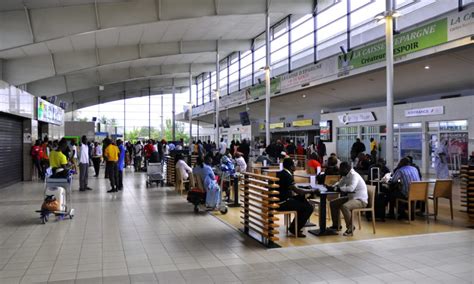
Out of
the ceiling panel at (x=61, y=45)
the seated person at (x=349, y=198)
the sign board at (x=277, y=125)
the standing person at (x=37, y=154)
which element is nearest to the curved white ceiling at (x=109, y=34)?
the ceiling panel at (x=61, y=45)

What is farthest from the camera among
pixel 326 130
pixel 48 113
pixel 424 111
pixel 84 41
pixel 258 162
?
pixel 326 130

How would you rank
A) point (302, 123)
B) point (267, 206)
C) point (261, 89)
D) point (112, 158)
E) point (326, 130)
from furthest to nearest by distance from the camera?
point (302, 123) → point (326, 130) → point (261, 89) → point (112, 158) → point (267, 206)

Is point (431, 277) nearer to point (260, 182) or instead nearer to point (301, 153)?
point (260, 182)

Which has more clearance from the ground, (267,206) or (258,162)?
(258,162)

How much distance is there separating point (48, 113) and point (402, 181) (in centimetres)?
1535

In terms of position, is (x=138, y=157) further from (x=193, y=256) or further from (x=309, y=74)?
(x=193, y=256)

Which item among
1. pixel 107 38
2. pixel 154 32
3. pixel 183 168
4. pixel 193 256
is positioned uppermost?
pixel 154 32

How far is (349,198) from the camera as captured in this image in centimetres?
650

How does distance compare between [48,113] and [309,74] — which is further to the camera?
[48,113]

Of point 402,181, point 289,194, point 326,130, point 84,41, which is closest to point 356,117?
point 326,130

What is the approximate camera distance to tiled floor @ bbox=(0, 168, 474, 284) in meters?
4.36

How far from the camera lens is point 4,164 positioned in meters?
13.1

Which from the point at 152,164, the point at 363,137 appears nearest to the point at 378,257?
the point at 152,164

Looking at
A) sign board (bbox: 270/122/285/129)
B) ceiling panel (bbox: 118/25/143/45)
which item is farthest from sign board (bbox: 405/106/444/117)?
sign board (bbox: 270/122/285/129)
